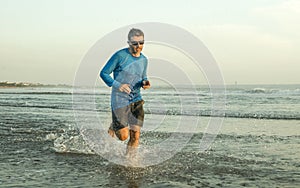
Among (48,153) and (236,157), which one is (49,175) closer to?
(48,153)

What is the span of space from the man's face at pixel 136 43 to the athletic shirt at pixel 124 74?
0.37ft

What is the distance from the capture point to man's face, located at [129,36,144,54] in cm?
655

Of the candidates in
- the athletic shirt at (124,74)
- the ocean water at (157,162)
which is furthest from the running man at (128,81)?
the ocean water at (157,162)

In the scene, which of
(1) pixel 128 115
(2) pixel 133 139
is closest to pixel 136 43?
(1) pixel 128 115

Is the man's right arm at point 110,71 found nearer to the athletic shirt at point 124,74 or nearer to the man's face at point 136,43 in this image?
the athletic shirt at point 124,74

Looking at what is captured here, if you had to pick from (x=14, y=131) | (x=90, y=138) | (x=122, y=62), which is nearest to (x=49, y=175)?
(x=122, y=62)

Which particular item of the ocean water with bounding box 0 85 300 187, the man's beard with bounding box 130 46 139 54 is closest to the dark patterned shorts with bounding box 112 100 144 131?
the ocean water with bounding box 0 85 300 187

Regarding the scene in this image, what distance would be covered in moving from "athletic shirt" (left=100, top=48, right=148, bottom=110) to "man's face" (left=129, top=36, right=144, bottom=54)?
0.37 feet

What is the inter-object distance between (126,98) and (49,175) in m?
1.57

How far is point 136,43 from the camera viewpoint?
258 inches

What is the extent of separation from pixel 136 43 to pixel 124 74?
49 cm

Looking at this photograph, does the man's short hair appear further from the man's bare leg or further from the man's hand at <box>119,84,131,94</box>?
the man's bare leg

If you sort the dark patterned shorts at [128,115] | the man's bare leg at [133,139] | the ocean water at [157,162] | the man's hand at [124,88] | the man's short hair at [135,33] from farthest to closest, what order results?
the man's bare leg at [133,139] → the dark patterned shorts at [128,115] → the man's short hair at [135,33] → the man's hand at [124,88] → the ocean water at [157,162]

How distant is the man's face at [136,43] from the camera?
6555mm
